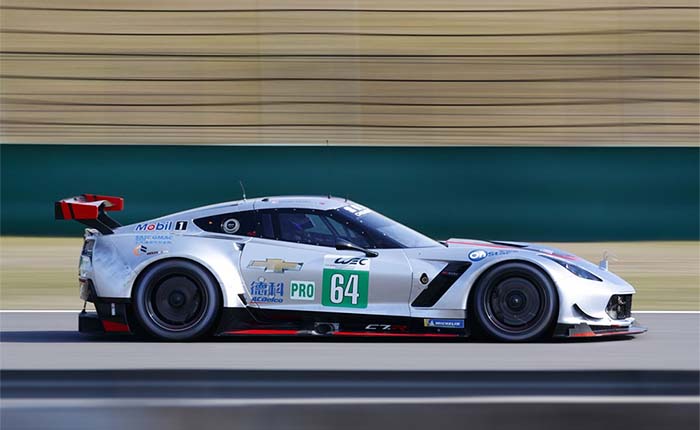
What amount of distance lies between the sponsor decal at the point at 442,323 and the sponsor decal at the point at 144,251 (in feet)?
6.24

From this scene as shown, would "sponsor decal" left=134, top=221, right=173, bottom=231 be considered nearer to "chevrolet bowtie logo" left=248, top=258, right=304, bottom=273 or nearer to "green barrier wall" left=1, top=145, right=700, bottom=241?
"chevrolet bowtie logo" left=248, top=258, right=304, bottom=273

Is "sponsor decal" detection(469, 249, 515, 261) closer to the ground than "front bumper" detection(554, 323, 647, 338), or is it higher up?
higher up

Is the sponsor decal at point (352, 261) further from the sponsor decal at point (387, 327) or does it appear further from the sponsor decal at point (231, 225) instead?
the sponsor decal at point (231, 225)

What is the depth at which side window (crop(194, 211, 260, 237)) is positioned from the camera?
768 cm

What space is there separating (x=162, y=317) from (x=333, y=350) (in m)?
1.27

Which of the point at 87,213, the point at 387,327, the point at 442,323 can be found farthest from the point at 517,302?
the point at 87,213

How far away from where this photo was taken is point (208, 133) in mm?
18953

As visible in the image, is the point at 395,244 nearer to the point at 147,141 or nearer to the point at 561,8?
the point at 147,141

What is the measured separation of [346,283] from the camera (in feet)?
24.1

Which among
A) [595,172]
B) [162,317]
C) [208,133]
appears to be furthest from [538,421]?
[208,133]

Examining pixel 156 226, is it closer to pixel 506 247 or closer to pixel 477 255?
pixel 477 255

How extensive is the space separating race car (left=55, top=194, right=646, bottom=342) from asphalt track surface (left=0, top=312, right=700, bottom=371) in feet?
0.40

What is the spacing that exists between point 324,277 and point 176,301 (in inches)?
41.7

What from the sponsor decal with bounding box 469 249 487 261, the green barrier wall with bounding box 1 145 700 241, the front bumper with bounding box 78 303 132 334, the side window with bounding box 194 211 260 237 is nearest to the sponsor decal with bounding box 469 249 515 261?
the sponsor decal with bounding box 469 249 487 261
